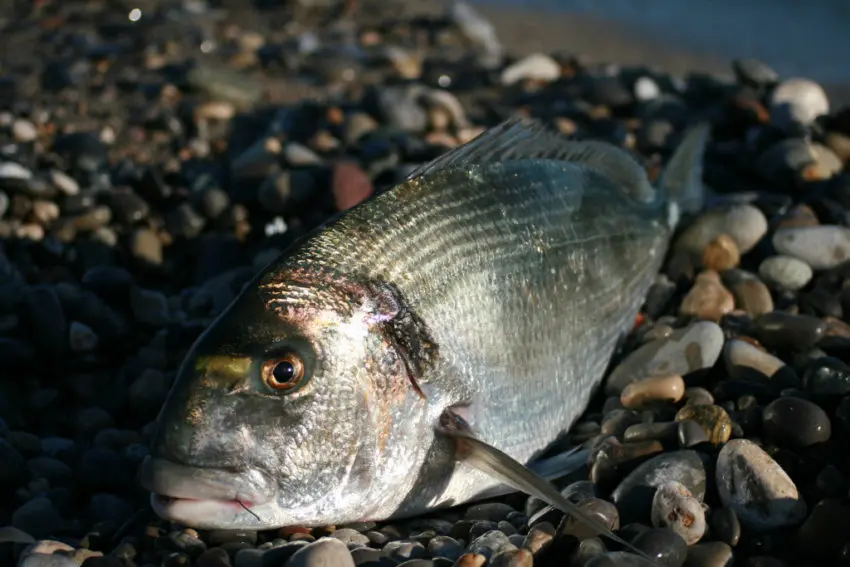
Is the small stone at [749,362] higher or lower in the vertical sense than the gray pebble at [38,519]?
lower

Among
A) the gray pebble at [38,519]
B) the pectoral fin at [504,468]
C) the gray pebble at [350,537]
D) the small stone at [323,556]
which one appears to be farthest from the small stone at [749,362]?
the gray pebble at [38,519]

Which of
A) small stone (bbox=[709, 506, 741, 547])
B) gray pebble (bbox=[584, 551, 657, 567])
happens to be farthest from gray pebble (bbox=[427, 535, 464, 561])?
small stone (bbox=[709, 506, 741, 547])

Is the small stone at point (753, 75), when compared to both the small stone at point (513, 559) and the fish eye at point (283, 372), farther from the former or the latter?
the fish eye at point (283, 372)

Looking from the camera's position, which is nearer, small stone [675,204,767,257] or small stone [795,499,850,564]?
small stone [795,499,850,564]

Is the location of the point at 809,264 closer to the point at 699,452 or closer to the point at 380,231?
the point at 699,452

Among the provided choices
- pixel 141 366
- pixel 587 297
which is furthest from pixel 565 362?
pixel 141 366

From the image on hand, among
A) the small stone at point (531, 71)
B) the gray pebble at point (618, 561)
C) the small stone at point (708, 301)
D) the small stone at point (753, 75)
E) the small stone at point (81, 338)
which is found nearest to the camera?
the gray pebble at point (618, 561)

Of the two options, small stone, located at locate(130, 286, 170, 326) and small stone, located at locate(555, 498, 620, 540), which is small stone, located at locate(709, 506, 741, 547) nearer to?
small stone, located at locate(555, 498, 620, 540)
